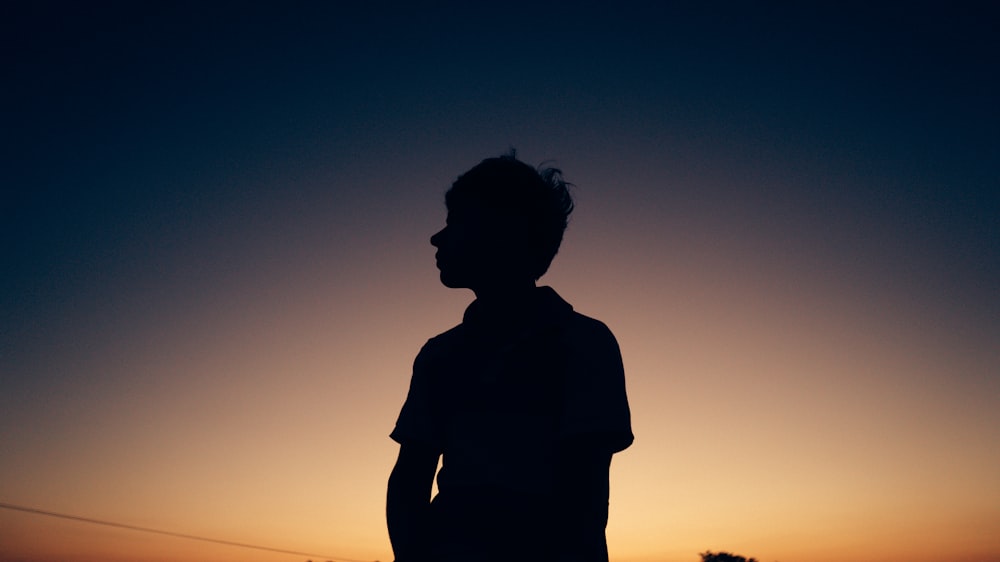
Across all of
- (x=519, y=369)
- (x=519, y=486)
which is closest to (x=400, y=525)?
(x=519, y=486)

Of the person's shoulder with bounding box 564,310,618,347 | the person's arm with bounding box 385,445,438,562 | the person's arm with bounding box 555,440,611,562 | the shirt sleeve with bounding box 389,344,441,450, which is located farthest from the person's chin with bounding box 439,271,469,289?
the person's arm with bounding box 555,440,611,562

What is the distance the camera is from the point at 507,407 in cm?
200

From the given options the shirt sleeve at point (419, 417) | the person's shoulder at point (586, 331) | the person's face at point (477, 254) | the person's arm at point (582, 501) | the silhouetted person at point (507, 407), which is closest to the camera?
the person's arm at point (582, 501)

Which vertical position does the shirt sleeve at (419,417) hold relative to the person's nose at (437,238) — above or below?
below

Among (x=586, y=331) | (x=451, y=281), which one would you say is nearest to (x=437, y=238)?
(x=451, y=281)

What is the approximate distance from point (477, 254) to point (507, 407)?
1.92 ft

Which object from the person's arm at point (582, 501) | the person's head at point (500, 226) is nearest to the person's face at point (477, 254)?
the person's head at point (500, 226)

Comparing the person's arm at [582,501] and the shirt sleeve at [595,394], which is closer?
the person's arm at [582,501]

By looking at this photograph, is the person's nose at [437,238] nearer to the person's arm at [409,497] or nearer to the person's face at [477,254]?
the person's face at [477,254]

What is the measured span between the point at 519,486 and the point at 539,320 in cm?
52

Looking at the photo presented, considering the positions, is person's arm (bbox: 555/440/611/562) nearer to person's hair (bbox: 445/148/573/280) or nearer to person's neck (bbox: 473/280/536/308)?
person's neck (bbox: 473/280/536/308)

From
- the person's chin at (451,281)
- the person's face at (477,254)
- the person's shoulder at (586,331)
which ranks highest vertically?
the person's face at (477,254)

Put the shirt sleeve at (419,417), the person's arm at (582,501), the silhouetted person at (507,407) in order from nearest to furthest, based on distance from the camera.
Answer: the person's arm at (582,501) → the silhouetted person at (507,407) → the shirt sleeve at (419,417)

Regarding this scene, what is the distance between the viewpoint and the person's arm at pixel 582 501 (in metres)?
1.66
